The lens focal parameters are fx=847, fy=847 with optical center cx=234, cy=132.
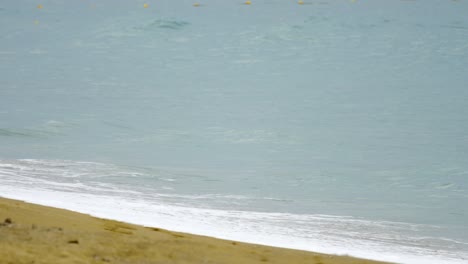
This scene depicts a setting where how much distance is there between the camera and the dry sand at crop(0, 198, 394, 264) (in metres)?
3.38

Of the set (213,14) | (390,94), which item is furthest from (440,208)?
(213,14)

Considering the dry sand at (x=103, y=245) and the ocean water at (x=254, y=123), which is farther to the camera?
the ocean water at (x=254, y=123)

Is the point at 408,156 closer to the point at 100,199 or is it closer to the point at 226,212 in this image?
the point at 226,212

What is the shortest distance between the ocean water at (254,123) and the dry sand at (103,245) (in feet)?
1.68

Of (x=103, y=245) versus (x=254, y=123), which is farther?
(x=254, y=123)

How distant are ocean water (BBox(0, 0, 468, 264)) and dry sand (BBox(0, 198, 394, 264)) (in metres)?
0.51

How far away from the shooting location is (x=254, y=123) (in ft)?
31.9

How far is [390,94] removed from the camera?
1196 cm

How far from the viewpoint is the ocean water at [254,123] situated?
5.51 meters

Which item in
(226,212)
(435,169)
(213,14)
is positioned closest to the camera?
(226,212)

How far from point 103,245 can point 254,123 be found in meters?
6.14

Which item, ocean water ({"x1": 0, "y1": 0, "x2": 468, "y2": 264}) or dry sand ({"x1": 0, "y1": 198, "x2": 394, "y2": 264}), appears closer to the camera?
dry sand ({"x1": 0, "y1": 198, "x2": 394, "y2": 264})

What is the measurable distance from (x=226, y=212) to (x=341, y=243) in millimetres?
1021

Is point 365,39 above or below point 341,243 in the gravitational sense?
above
